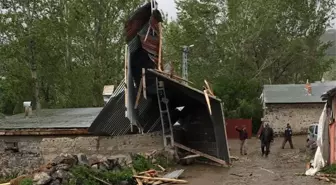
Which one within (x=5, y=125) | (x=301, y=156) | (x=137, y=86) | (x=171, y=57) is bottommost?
(x=301, y=156)

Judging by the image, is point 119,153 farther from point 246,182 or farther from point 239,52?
point 239,52

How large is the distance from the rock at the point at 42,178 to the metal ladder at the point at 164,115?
24.8 ft

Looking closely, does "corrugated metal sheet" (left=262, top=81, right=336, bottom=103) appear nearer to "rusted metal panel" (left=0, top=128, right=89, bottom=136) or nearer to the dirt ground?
the dirt ground

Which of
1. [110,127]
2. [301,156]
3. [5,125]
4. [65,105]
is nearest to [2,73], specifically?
[65,105]

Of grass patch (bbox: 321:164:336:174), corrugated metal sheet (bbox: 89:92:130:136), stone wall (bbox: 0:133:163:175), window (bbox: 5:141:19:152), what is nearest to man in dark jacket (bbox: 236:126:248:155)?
stone wall (bbox: 0:133:163:175)

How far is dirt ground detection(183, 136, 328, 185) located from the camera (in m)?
17.7

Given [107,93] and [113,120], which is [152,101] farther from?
[107,93]

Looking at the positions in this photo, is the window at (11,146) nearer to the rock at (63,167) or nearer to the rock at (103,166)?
the rock at (103,166)

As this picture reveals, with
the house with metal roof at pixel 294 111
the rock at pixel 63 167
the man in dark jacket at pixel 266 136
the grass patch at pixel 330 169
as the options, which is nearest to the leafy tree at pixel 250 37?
the house with metal roof at pixel 294 111

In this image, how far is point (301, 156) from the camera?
2481 centimetres

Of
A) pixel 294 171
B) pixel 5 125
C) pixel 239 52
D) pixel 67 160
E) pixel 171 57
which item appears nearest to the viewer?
pixel 67 160

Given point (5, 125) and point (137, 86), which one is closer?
point (137, 86)

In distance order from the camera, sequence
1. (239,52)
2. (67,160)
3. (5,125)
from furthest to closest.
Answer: (239,52)
(5,125)
(67,160)

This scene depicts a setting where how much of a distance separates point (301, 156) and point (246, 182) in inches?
319
